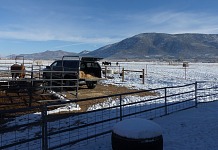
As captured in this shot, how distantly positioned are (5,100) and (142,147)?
951cm

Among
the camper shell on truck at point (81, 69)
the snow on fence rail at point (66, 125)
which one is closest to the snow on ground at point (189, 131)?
the snow on fence rail at point (66, 125)

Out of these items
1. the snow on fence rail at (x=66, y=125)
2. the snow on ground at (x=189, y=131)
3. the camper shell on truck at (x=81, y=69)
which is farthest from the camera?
the camper shell on truck at (x=81, y=69)

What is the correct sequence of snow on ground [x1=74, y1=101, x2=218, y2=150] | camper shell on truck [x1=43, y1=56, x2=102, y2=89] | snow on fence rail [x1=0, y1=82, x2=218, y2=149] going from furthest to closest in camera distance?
camper shell on truck [x1=43, y1=56, x2=102, y2=89] → snow on ground [x1=74, y1=101, x2=218, y2=150] → snow on fence rail [x1=0, y1=82, x2=218, y2=149]

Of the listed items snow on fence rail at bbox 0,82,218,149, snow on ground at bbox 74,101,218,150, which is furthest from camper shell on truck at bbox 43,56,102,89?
snow on ground at bbox 74,101,218,150

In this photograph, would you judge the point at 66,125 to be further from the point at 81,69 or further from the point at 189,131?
the point at 81,69

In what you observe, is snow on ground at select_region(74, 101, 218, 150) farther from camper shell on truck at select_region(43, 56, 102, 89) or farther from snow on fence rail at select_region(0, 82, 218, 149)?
camper shell on truck at select_region(43, 56, 102, 89)

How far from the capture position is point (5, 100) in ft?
44.1

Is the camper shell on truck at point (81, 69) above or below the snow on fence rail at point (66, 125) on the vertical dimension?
above

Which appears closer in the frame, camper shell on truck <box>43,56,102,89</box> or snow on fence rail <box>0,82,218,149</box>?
snow on fence rail <box>0,82,218,149</box>

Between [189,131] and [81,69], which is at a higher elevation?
[81,69]

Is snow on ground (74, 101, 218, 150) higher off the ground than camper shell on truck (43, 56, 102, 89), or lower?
lower

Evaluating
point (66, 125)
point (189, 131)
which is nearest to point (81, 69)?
point (66, 125)

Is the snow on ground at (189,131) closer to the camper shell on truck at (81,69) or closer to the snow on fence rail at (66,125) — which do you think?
the snow on fence rail at (66,125)

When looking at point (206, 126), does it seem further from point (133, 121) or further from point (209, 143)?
point (133, 121)
